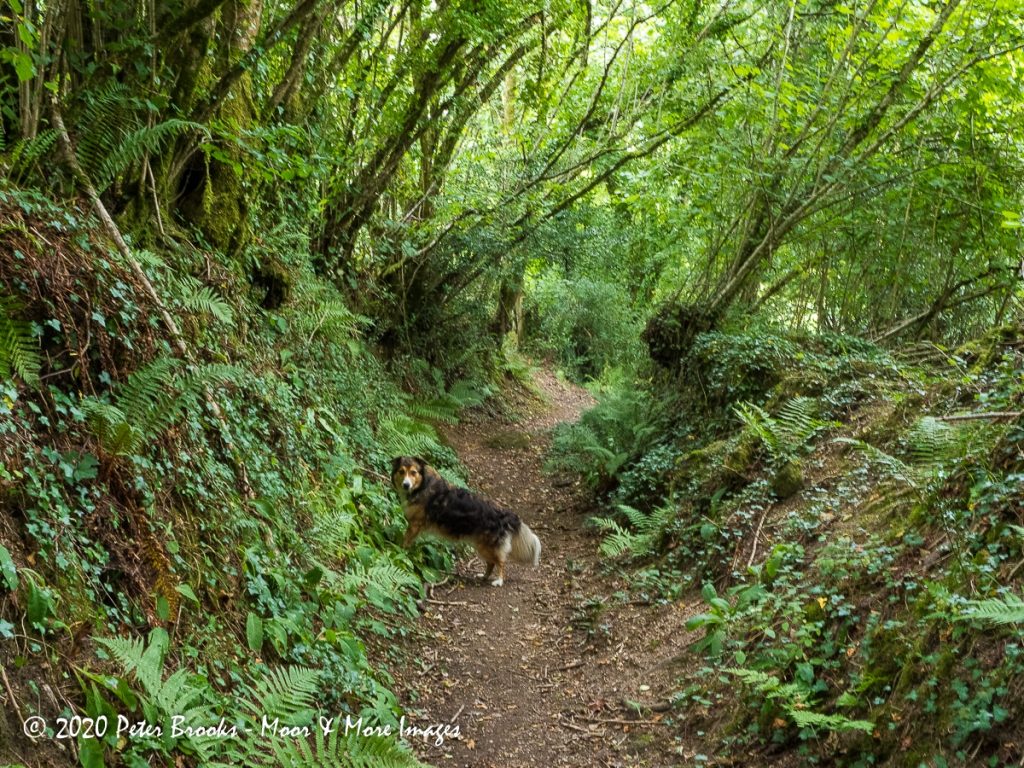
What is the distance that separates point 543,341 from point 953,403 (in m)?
15.8

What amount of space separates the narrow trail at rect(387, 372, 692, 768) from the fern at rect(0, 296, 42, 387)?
3.18m

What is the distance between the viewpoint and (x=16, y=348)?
3.81 meters

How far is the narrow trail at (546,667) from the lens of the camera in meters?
4.86

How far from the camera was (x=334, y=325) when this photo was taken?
984cm

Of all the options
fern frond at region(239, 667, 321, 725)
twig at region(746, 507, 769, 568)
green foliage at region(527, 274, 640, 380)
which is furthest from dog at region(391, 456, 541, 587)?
green foliage at region(527, 274, 640, 380)

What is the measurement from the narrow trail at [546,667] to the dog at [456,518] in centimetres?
40

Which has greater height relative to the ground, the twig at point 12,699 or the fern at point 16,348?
the fern at point 16,348

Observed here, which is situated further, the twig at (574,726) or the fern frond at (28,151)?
the twig at (574,726)

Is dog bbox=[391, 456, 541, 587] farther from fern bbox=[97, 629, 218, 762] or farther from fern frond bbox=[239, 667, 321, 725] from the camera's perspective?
fern bbox=[97, 629, 218, 762]

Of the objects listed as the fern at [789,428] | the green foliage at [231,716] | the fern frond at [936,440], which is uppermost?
the fern frond at [936,440]

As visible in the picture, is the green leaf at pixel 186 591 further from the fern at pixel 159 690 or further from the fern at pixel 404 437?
the fern at pixel 404 437

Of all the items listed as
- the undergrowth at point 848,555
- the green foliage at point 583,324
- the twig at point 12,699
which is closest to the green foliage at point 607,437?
the undergrowth at point 848,555

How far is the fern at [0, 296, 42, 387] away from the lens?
378 centimetres

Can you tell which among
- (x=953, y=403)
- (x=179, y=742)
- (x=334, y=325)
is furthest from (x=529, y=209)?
(x=179, y=742)
